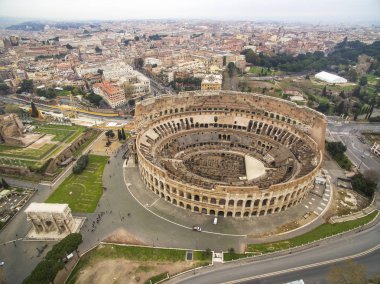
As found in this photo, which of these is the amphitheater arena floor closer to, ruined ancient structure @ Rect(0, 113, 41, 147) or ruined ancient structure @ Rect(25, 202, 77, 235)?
ruined ancient structure @ Rect(25, 202, 77, 235)

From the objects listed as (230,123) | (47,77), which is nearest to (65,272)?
(230,123)

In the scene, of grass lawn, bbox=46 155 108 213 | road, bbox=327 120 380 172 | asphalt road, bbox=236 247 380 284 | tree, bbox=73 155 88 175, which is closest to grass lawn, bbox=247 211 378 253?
asphalt road, bbox=236 247 380 284

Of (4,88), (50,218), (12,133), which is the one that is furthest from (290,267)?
(4,88)

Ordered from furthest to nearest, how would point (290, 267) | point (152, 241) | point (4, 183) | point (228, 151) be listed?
1. point (228, 151)
2. point (4, 183)
3. point (152, 241)
4. point (290, 267)

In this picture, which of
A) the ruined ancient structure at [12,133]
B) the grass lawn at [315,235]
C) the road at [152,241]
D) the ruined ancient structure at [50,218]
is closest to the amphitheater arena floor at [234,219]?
the road at [152,241]

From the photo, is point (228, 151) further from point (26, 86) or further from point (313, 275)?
point (26, 86)

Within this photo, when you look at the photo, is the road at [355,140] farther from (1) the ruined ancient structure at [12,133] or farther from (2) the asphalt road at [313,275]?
(1) the ruined ancient structure at [12,133]

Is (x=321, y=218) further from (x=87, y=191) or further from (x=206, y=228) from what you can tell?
(x=87, y=191)
